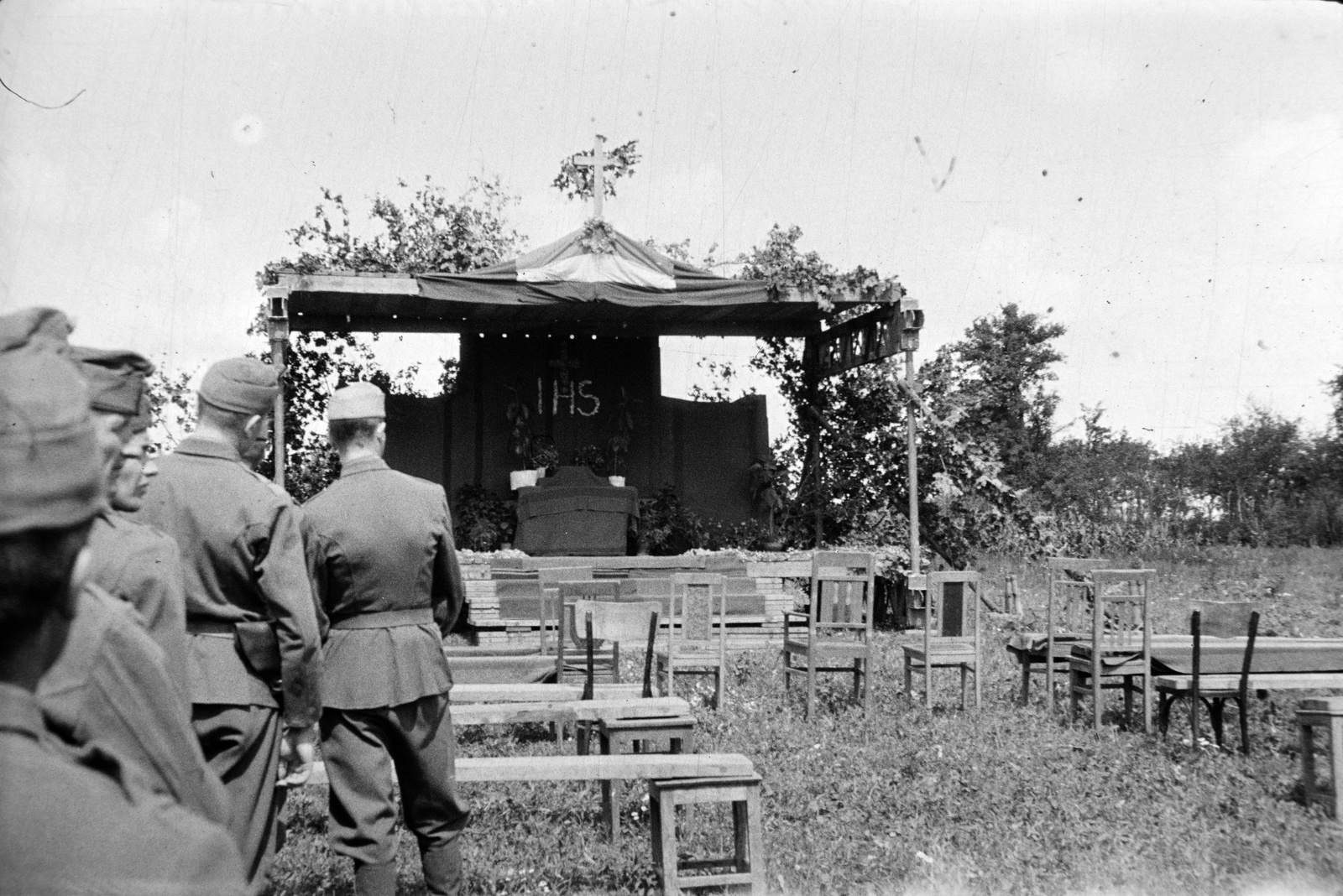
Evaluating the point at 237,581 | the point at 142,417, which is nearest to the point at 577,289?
the point at 237,581

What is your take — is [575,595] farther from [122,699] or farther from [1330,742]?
[122,699]

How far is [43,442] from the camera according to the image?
1101mm

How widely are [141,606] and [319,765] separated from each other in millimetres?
2285

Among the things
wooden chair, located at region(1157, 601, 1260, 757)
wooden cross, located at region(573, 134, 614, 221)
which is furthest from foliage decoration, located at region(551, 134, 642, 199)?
wooden chair, located at region(1157, 601, 1260, 757)

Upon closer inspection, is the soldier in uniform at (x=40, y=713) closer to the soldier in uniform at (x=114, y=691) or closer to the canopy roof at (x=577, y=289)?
the soldier in uniform at (x=114, y=691)

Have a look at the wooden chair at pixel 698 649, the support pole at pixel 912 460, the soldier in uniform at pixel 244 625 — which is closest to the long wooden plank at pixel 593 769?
the soldier in uniform at pixel 244 625

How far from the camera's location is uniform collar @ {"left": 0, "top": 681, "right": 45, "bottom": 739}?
41.7 inches

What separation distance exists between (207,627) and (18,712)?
2.05m

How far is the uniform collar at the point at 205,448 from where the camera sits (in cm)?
315

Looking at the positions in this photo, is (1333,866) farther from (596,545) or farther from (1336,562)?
(1336,562)

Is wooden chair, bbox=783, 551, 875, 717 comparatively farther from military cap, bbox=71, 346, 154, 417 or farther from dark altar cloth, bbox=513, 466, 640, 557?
military cap, bbox=71, 346, 154, 417

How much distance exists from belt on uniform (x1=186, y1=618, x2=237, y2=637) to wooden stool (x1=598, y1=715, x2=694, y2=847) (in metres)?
2.15

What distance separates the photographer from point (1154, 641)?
8.21m

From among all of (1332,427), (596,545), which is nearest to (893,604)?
(596,545)
